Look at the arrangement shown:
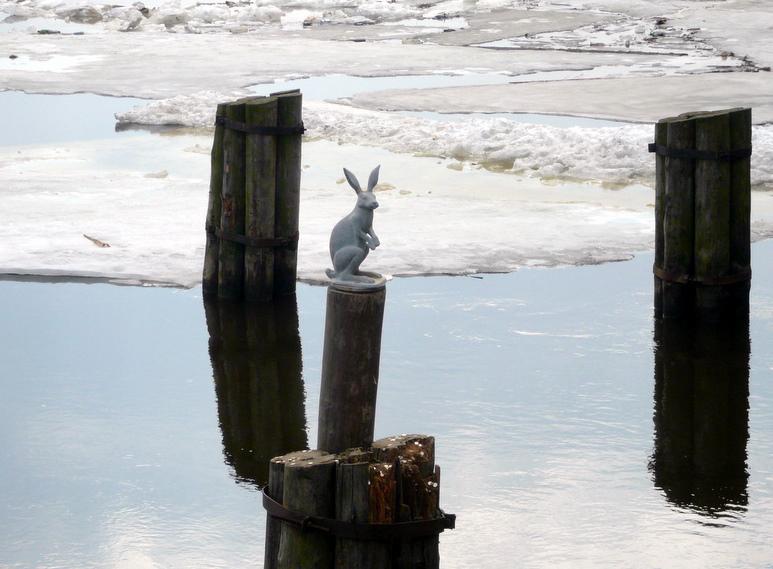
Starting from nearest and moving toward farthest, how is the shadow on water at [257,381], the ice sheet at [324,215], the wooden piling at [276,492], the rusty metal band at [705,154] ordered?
the wooden piling at [276,492] → the shadow on water at [257,381] → the rusty metal band at [705,154] → the ice sheet at [324,215]

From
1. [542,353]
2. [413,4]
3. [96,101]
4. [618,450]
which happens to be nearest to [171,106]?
[96,101]

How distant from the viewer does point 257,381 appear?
8336mm

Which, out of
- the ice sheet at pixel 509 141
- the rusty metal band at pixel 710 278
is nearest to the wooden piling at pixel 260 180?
the rusty metal band at pixel 710 278

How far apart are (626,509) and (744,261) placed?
121 inches

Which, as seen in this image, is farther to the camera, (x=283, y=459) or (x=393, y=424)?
(x=393, y=424)

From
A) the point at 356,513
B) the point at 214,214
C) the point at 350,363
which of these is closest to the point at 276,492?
the point at 356,513

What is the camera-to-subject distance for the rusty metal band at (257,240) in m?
9.36

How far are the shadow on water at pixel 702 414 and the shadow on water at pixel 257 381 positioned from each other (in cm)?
197

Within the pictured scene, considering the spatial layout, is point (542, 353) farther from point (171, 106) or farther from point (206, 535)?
point (171, 106)

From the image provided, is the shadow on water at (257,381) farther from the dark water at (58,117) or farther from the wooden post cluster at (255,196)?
the dark water at (58,117)

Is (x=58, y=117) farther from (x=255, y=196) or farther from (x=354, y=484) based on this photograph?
(x=354, y=484)

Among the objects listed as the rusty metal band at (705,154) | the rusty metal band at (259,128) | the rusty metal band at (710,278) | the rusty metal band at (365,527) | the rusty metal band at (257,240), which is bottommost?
the rusty metal band at (365,527)

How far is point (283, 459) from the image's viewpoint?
16.3 ft

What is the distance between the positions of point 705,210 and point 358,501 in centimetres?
467
